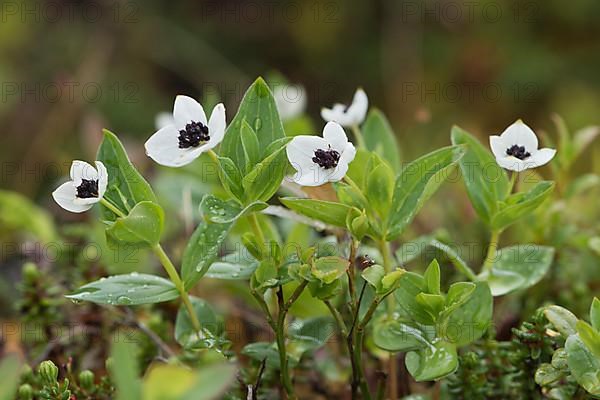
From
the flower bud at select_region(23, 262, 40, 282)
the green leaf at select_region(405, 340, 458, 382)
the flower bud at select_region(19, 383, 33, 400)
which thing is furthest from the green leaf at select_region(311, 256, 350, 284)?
the flower bud at select_region(23, 262, 40, 282)

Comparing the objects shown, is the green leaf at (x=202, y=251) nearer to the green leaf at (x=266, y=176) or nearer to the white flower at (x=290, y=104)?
the green leaf at (x=266, y=176)

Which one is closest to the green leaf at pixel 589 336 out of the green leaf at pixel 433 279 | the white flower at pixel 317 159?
the green leaf at pixel 433 279

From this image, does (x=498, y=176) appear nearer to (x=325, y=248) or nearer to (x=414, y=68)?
(x=325, y=248)

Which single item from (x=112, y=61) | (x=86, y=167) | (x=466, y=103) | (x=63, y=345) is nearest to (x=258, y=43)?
(x=112, y=61)

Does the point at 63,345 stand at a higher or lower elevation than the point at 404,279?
lower

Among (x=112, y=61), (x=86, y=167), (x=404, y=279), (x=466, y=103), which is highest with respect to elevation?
(x=112, y=61)

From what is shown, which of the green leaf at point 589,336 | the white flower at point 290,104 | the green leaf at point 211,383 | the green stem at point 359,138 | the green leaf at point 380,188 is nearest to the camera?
the green leaf at point 211,383

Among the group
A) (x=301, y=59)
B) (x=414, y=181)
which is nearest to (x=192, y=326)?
(x=414, y=181)
